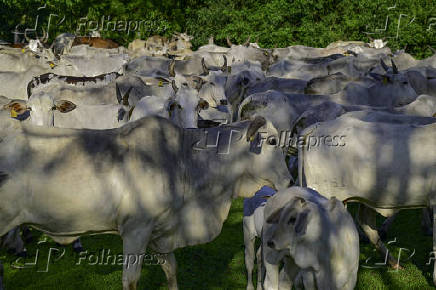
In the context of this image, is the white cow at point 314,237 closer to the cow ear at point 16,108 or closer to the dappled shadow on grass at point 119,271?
the dappled shadow on grass at point 119,271

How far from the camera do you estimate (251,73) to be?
12734 millimetres

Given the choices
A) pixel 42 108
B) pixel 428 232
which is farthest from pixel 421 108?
pixel 42 108

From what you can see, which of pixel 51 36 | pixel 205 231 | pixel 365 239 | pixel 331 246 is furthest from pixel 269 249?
pixel 51 36

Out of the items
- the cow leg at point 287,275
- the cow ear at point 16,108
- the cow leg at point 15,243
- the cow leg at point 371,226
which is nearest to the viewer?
the cow leg at point 287,275

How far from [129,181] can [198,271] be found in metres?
2.16

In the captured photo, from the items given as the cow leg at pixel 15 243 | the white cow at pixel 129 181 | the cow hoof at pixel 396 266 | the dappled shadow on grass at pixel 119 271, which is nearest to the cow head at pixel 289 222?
the white cow at pixel 129 181

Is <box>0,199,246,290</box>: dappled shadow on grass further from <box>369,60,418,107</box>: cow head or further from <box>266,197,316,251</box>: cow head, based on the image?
<box>369,60,418,107</box>: cow head

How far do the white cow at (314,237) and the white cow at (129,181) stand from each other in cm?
101

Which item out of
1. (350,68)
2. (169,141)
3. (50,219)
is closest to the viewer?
(50,219)

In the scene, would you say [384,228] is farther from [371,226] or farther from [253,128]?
[253,128]

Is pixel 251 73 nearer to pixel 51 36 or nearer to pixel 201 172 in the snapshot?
pixel 201 172

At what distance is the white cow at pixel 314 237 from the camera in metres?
3.96

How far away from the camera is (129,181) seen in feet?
16.0

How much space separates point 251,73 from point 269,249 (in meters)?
8.68
